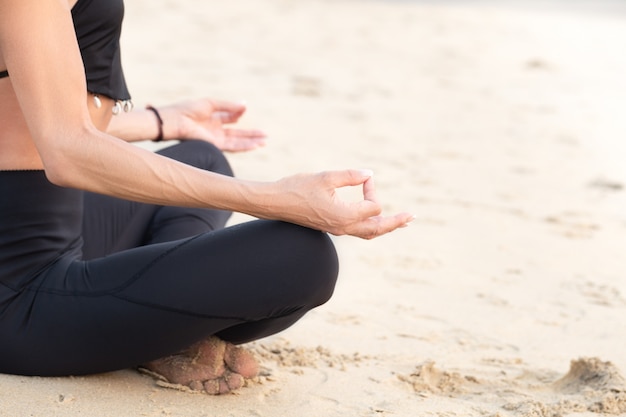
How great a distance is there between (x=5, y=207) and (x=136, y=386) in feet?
1.64

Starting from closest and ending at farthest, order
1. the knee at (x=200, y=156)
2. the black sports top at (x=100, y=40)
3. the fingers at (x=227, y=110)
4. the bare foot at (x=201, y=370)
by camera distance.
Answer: the black sports top at (x=100, y=40) < the bare foot at (x=201, y=370) < the knee at (x=200, y=156) < the fingers at (x=227, y=110)

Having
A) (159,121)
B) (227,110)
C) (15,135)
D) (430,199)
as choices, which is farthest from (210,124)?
(430,199)

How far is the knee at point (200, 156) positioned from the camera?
9.17 feet

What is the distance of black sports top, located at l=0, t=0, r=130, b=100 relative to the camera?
6.86 feet

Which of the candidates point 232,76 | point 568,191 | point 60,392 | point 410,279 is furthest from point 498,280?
point 232,76

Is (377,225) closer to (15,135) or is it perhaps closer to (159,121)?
(15,135)

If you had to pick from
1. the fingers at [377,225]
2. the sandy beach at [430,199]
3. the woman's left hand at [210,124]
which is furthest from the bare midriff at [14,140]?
the woman's left hand at [210,124]

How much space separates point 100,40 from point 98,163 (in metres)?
0.37

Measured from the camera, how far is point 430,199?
4336mm

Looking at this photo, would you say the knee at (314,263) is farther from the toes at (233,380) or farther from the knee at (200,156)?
the knee at (200,156)

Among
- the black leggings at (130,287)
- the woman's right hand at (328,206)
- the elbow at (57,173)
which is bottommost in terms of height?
the black leggings at (130,287)

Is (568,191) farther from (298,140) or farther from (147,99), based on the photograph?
(147,99)

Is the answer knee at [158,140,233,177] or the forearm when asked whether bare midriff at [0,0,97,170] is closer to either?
the forearm

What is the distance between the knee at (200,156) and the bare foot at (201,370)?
695 mm
